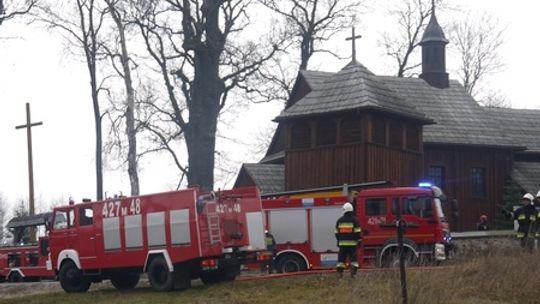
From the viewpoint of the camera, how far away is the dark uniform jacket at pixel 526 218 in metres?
24.2

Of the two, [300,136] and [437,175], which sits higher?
[300,136]

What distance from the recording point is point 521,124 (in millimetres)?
52281

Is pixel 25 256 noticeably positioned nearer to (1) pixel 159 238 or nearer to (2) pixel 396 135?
(1) pixel 159 238

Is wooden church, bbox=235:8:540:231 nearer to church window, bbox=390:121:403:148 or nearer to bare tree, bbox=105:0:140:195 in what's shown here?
church window, bbox=390:121:403:148

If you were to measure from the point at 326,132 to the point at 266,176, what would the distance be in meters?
9.35

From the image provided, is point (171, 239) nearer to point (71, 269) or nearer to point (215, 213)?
point (215, 213)

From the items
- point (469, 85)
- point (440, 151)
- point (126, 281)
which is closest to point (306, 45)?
point (440, 151)

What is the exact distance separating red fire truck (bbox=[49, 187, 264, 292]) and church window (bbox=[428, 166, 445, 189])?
77.7ft

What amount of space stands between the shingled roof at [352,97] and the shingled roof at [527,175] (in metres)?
9.05

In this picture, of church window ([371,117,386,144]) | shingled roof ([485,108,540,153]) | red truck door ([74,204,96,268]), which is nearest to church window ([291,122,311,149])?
church window ([371,117,386,144])

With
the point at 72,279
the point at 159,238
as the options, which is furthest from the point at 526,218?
the point at 72,279

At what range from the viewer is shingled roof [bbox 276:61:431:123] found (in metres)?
37.9

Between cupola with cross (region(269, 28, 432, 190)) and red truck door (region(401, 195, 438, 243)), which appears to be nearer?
red truck door (region(401, 195, 438, 243))

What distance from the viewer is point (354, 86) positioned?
1537 inches
